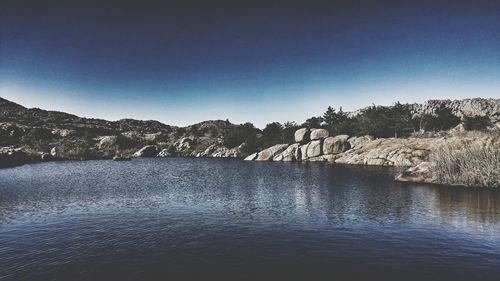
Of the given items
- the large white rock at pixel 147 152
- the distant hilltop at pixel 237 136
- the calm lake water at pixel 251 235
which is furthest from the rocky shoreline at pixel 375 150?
the large white rock at pixel 147 152

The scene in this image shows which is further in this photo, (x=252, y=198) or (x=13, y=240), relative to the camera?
(x=252, y=198)

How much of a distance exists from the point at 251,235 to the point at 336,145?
97232 mm

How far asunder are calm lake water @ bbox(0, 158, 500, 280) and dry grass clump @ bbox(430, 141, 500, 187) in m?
2.46

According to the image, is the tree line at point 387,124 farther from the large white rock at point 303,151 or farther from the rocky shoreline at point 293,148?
the large white rock at point 303,151

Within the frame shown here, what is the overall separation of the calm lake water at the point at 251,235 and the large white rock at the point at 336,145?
2696 inches

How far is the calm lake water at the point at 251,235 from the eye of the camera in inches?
803

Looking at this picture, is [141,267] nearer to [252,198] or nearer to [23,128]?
[252,198]

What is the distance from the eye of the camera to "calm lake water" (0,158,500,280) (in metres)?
20.4

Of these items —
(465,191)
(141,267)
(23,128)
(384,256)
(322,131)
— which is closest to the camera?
(141,267)

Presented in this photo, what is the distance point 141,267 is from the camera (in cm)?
2086

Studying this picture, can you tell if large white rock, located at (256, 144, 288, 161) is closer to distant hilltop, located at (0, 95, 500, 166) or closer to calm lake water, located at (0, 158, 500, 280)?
distant hilltop, located at (0, 95, 500, 166)

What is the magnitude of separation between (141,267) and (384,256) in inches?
661

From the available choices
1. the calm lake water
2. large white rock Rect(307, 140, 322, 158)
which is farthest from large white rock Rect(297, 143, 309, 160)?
the calm lake water

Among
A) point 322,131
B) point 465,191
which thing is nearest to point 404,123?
point 322,131
